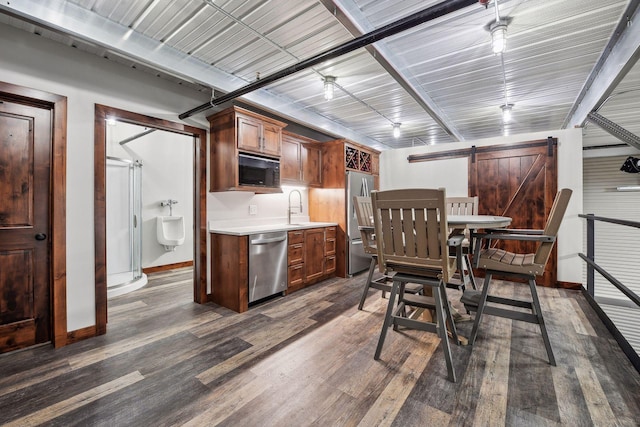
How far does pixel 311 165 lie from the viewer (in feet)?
15.4

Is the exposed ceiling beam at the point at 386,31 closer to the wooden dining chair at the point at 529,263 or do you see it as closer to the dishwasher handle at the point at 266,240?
the wooden dining chair at the point at 529,263

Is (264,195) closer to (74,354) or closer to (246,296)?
(246,296)

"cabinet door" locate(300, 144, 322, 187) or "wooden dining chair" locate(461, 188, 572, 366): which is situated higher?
"cabinet door" locate(300, 144, 322, 187)

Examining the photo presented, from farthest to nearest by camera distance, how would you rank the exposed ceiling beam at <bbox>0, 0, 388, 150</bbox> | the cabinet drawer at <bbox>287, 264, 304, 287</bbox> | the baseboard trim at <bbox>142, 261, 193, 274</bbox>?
1. the baseboard trim at <bbox>142, 261, 193, 274</bbox>
2. the cabinet drawer at <bbox>287, 264, 304, 287</bbox>
3. the exposed ceiling beam at <bbox>0, 0, 388, 150</bbox>

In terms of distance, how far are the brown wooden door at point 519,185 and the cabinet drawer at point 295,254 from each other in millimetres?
3209

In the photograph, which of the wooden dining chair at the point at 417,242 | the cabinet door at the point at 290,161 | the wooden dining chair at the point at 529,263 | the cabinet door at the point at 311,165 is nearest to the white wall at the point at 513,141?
the cabinet door at the point at 311,165

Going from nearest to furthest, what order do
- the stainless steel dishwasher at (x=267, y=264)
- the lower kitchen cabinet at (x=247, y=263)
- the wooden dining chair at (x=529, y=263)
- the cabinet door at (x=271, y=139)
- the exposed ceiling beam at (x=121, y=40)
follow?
the exposed ceiling beam at (x=121, y=40), the wooden dining chair at (x=529, y=263), the lower kitchen cabinet at (x=247, y=263), the stainless steel dishwasher at (x=267, y=264), the cabinet door at (x=271, y=139)

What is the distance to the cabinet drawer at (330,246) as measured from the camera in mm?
4371

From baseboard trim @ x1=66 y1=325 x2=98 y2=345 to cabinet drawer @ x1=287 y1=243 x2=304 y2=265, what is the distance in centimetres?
208

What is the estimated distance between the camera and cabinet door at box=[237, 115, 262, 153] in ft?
10.6

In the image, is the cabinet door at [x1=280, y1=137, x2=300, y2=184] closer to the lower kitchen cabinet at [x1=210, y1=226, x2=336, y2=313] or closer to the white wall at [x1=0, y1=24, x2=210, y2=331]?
the lower kitchen cabinet at [x1=210, y1=226, x2=336, y2=313]

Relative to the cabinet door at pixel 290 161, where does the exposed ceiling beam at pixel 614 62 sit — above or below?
above

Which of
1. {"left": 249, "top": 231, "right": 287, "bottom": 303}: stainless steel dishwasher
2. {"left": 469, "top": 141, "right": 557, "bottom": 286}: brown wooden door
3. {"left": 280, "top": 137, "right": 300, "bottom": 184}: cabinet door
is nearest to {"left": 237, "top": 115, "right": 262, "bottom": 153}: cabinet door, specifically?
{"left": 280, "top": 137, "right": 300, "bottom": 184}: cabinet door

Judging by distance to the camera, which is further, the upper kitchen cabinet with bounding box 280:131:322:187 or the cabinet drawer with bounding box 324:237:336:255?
the cabinet drawer with bounding box 324:237:336:255
